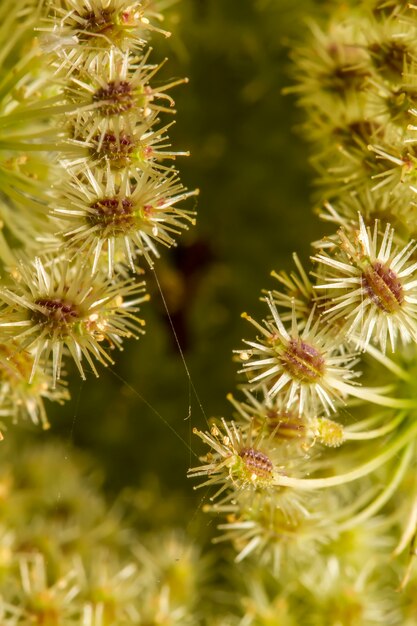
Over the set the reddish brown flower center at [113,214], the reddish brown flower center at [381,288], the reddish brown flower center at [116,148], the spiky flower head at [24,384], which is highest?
the reddish brown flower center at [116,148]

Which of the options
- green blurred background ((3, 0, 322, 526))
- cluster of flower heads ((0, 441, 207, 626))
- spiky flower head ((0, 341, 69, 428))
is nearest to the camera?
spiky flower head ((0, 341, 69, 428))

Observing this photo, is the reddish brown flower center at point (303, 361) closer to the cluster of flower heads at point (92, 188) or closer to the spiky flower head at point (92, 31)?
the cluster of flower heads at point (92, 188)

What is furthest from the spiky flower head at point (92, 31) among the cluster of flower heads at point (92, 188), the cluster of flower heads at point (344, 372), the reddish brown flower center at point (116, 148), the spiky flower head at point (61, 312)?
the cluster of flower heads at point (344, 372)

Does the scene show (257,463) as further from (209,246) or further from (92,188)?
(209,246)

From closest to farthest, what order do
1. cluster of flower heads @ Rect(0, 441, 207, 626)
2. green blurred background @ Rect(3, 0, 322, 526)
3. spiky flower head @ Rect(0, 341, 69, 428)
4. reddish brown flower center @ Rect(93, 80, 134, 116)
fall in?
1. reddish brown flower center @ Rect(93, 80, 134, 116)
2. spiky flower head @ Rect(0, 341, 69, 428)
3. cluster of flower heads @ Rect(0, 441, 207, 626)
4. green blurred background @ Rect(3, 0, 322, 526)

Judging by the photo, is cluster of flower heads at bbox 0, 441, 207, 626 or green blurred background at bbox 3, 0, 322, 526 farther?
green blurred background at bbox 3, 0, 322, 526

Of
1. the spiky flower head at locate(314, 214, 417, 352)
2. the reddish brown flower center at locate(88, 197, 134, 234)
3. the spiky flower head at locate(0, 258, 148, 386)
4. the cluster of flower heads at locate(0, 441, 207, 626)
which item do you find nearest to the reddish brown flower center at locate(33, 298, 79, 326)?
the spiky flower head at locate(0, 258, 148, 386)

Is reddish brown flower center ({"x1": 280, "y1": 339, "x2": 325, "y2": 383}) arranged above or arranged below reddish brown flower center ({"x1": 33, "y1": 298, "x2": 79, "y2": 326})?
below

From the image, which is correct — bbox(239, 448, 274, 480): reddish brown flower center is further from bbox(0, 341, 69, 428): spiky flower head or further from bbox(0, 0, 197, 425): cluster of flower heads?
bbox(0, 341, 69, 428): spiky flower head

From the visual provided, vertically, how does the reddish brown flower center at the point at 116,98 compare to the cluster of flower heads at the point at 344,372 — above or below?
above
